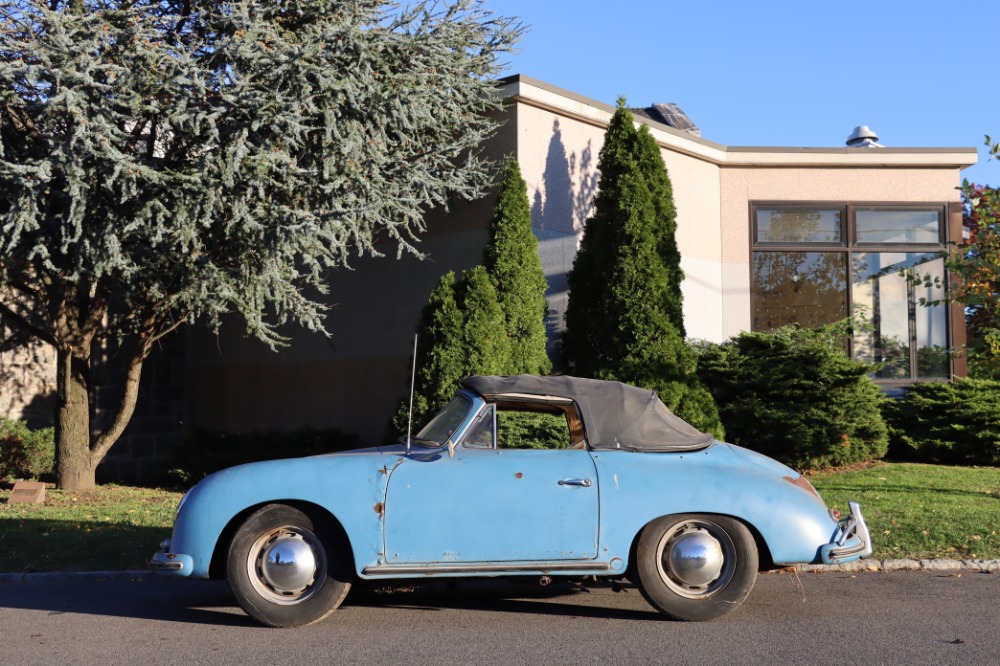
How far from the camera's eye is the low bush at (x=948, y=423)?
13.4 m

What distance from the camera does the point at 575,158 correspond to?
13.5 m

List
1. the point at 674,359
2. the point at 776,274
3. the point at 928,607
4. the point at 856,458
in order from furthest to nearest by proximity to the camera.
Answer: the point at 776,274, the point at 856,458, the point at 674,359, the point at 928,607

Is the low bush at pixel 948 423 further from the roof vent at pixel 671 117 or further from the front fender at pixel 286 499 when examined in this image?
the front fender at pixel 286 499

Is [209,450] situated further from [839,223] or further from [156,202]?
[839,223]

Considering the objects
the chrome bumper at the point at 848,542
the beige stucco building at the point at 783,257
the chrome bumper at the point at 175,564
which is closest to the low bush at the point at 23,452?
the beige stucco building at the point at 783,257

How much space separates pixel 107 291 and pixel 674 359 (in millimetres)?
6728

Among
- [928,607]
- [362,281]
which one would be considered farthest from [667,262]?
[928,607]

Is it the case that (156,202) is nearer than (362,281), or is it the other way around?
(156,202)

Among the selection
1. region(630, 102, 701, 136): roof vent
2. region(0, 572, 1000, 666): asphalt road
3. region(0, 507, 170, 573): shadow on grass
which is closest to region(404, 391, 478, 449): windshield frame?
region(0, 572, 1000, 666): asphalt road

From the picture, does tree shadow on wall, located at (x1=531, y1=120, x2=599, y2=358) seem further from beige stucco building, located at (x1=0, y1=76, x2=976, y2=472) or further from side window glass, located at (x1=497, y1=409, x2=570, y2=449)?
side window glass, located at (x1=497, y1=409, x2=570, y2=449)

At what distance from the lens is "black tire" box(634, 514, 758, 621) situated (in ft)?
19.3

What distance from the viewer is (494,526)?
5.88 m

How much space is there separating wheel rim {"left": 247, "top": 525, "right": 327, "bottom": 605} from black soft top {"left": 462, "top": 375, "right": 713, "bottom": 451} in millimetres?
1393

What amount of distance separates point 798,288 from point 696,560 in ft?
33.8
